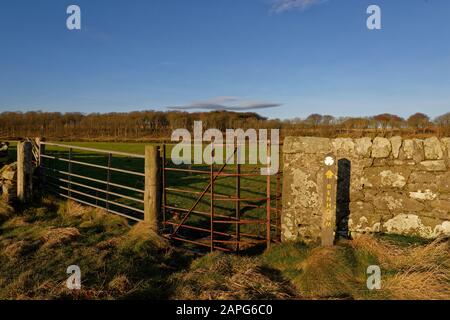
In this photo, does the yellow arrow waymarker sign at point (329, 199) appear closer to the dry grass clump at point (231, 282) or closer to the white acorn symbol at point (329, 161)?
the white acorn symbol at point (329, 161)

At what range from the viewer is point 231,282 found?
4.49 meters

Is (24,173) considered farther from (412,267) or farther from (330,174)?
(412,267)

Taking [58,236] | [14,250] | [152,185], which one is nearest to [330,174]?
[152,185]

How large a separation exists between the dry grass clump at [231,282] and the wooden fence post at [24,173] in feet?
19.8

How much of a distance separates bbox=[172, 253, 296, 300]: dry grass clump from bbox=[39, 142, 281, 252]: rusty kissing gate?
103 centimetres

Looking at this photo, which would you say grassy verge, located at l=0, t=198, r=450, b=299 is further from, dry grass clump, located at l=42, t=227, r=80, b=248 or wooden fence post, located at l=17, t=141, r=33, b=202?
wooden fence post, located at l=17, t=141, r=33, b=202

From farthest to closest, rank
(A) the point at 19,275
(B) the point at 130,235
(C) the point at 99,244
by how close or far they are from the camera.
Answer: (B) the point at 130,235, (C) the point at 99,244, (A) the point at 19,275

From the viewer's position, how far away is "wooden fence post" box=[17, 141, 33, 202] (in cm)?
909

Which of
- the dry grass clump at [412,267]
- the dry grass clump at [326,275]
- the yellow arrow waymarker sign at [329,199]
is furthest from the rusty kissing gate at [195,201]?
the dry grass clump at [412,267]

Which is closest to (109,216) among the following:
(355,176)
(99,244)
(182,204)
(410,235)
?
(99,244)
